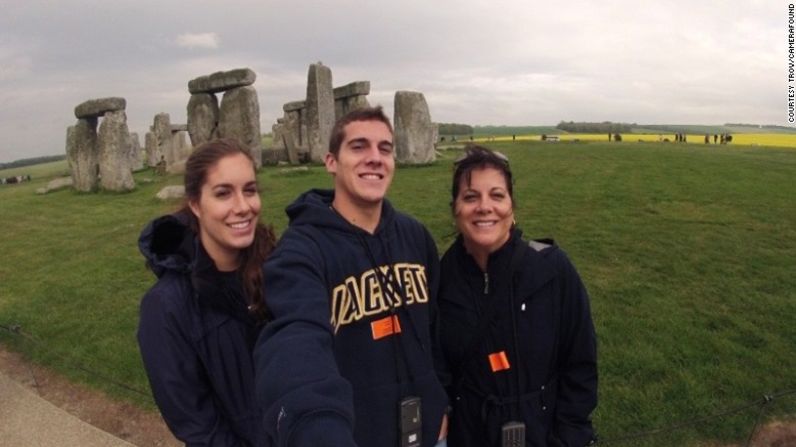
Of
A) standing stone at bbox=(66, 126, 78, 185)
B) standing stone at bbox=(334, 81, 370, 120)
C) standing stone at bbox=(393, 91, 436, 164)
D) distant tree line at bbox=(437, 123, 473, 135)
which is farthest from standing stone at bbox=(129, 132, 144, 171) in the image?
distant tree line at bbox=(437, 123, 473, 135)

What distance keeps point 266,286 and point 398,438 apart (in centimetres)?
80

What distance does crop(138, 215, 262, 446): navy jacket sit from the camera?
2.28 meters

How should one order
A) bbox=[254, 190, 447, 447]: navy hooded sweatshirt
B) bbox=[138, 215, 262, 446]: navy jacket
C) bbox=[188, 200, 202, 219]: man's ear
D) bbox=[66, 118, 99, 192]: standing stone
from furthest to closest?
bbox=[66, 118, 99, 192]: standing stone → bbox=[188, 200, 202, 219]: man's ear → bbox=[138, 215, 262, 446]: navy jacket → bbox=[254, 190, 447, 447]: navy hooded sweatshirt

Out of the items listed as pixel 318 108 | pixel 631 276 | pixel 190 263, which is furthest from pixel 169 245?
pixel 318 108

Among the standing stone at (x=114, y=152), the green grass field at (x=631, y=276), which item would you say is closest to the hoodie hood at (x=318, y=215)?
the green grass field at (x=631, y=276)

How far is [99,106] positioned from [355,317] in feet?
51.9

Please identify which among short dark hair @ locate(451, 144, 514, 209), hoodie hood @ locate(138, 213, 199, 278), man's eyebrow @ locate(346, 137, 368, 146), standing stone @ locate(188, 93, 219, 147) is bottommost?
hoodie hood @ locate(138, 213, 199, 278)

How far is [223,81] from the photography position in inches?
628

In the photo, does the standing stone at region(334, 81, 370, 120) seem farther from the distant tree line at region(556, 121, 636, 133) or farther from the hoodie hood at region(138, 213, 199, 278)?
the distant tree line at region(556, 121, 636, 133)

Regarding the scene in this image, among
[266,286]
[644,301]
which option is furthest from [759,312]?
[266,286]

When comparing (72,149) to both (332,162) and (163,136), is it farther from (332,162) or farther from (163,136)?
(332,162)

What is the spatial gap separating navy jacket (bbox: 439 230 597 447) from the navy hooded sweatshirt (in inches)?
7.2

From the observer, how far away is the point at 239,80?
15812mm

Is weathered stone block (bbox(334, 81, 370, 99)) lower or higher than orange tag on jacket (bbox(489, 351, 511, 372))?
higher
